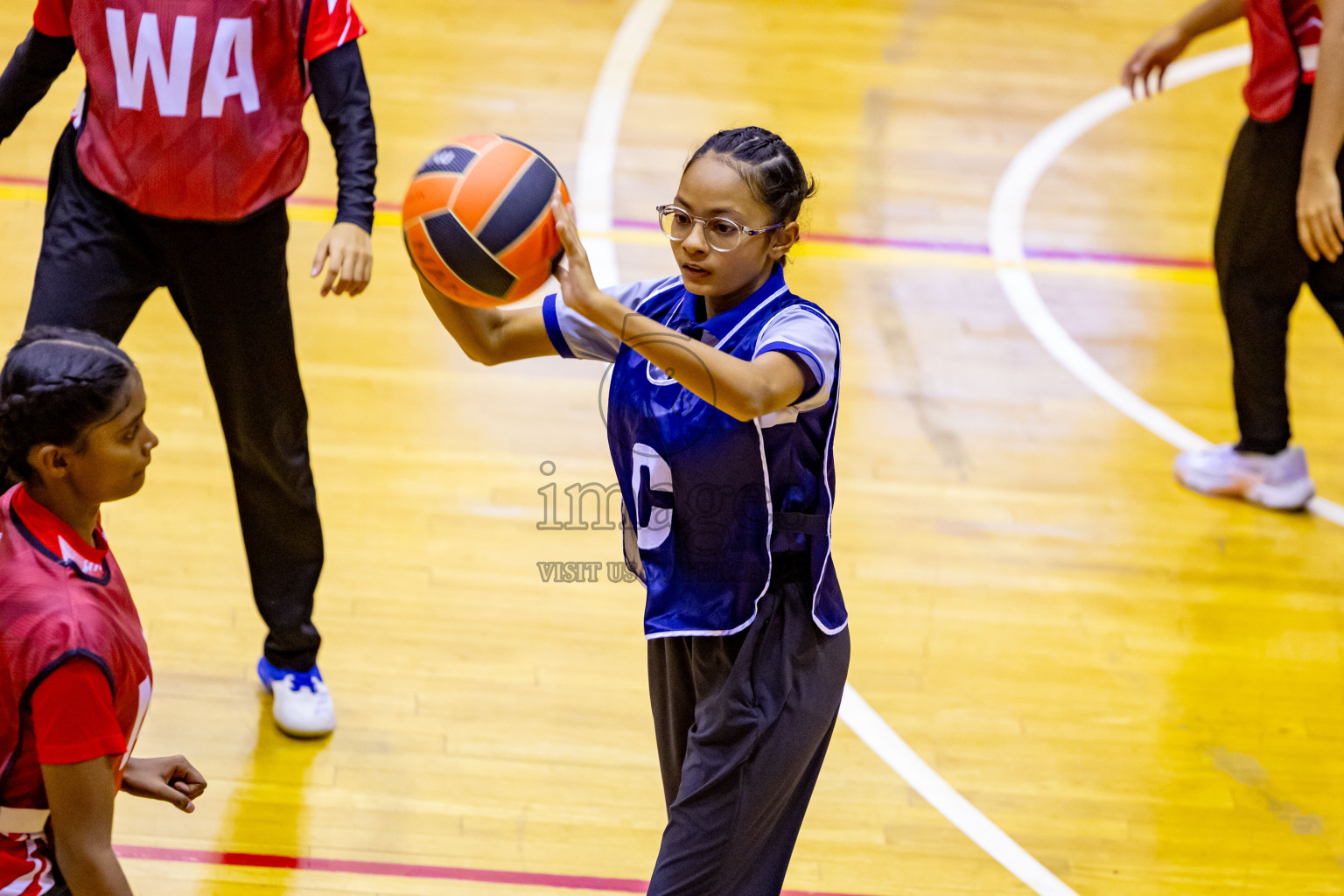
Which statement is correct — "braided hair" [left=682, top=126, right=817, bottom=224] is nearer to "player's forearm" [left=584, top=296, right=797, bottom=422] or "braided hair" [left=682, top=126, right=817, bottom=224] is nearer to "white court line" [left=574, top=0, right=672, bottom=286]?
"player's forearm" [left=584, top=296, right=797, bottom=422]

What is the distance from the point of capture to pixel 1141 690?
4.05m

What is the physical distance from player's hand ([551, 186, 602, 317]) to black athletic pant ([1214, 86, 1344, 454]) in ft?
10.0

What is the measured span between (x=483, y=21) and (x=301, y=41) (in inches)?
189

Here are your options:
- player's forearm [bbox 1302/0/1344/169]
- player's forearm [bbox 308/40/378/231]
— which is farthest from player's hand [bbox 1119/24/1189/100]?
player's forearm [bbox 308/40/378/231]

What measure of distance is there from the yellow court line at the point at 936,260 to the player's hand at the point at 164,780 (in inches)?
155

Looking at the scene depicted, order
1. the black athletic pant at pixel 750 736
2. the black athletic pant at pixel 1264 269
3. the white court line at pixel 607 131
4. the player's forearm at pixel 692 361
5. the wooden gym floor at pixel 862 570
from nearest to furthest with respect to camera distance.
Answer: the player's forearm at pixel 692 361
the black athletic pant at pixel 750 736
the wooden gym floor at pixel 862 570
the black athletic pant at pixel 1264 269
the white court line at pixel 607 131

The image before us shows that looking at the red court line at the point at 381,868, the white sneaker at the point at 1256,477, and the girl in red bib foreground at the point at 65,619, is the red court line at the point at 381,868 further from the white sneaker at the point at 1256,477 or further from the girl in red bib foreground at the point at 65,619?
the white sneaker at the point at 1256,477

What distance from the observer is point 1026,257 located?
20.1ft

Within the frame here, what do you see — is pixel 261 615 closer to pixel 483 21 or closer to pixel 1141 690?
pixel 1141 690

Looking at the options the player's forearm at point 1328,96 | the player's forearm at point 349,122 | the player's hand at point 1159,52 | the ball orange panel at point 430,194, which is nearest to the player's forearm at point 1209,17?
the player's hand at point 1159,52

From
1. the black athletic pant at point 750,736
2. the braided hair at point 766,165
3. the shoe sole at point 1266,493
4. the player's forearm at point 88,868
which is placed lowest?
the shoe sole at point 1266,493

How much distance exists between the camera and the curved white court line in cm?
524

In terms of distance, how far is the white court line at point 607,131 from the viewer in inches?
233

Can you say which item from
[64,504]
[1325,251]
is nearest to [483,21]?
[1325,251]
